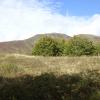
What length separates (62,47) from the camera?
230ft

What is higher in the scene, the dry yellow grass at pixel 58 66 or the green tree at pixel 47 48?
the green tree at pixel 47 48

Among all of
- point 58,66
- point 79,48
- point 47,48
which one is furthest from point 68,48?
point 58,66

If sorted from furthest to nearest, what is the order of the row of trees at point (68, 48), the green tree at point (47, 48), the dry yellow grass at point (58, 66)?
the green tree at point (47, 48) < the row of trees at point (68, 48) < the dry yellow grass at point (58, 66)

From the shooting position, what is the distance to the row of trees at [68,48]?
62375 millimetres

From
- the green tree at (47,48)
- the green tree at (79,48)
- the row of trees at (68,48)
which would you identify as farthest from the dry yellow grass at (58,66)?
the green tree at (47,48)

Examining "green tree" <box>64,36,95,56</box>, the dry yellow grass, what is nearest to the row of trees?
"green tree" <box>64,36,95,56</box>

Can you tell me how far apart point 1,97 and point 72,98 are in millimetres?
2454

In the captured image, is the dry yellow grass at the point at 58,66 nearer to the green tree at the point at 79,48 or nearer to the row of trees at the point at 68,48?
the row of trees at the point at 68,48

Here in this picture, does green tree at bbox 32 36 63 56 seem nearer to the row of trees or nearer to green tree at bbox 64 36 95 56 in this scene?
the row of trees

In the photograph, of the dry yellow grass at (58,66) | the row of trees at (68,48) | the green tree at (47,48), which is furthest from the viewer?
the green tree at (47,48)

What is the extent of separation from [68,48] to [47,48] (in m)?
5.54

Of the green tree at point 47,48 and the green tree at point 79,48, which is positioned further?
the green tree at point 47,48

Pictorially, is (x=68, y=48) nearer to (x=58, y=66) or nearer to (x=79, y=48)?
(x=79, y=48)

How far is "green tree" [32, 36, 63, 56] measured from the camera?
65125 mm
